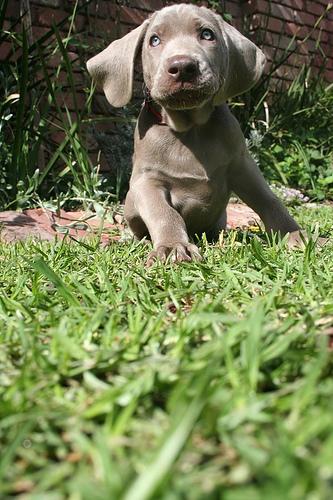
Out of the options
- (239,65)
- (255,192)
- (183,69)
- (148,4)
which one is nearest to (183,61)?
(183,69)

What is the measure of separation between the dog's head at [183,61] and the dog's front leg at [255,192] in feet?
0.98

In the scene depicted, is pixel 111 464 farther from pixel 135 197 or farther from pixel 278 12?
pixel 278 12

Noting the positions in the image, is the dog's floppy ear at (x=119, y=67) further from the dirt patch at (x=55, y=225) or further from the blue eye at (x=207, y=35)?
the dirt patch at (x=55, y=225)

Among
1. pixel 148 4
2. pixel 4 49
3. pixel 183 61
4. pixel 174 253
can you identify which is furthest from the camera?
pixel 148 4

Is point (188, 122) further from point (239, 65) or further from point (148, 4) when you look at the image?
point (148, 4)

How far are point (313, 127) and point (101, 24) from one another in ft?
8.02

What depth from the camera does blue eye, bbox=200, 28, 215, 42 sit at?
7.96 ft

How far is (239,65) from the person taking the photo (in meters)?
2.57

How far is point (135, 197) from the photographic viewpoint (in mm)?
2445

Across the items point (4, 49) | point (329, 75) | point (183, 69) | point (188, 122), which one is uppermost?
point (183, 69)

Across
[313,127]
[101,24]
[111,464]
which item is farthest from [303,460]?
Answer: [313,127]

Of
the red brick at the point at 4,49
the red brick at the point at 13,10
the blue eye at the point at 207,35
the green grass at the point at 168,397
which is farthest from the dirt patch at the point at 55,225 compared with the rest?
the red brick at the point at 13,10

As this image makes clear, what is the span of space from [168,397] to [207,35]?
6.75 ft

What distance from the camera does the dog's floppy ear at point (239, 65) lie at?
8.36ft
